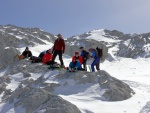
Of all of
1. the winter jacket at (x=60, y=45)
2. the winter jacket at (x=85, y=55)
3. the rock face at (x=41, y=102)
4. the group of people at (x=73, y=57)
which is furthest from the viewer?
the winter jacket at (x=85, y=55)

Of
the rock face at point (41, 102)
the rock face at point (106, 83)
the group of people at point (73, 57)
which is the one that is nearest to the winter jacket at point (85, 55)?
the group of people at point (73, 57)

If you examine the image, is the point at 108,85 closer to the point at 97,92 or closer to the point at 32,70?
the point at 97,92

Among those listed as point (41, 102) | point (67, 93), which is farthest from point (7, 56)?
point (41, 102)

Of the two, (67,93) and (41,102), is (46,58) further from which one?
(41,102)

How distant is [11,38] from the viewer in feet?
133

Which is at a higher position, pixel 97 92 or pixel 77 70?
pixel 77 70

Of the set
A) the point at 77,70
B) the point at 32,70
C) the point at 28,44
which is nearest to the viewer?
the point at 77,70

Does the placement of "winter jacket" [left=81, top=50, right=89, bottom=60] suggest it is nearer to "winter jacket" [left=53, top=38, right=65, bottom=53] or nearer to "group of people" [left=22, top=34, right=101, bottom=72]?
"group of people" [left=22, top=34, right=101, bottom=72]

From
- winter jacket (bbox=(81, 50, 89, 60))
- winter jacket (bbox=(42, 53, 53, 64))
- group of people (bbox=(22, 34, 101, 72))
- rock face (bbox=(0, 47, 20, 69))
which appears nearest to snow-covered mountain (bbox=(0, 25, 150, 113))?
group of people (bbox=(22, 34, 101, 72))

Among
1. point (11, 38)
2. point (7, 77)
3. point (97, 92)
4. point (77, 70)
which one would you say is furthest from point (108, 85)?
point (11, 38)

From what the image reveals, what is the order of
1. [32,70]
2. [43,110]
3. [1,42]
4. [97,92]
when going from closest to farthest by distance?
[43,110] < [97,92] < [32,70] < [1,42]

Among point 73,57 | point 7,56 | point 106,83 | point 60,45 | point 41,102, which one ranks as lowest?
point 41,102

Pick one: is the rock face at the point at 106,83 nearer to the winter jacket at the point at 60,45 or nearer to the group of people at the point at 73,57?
the group of people at the point at 73,57

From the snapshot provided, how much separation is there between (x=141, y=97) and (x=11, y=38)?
3165cm
